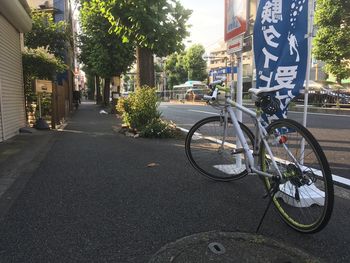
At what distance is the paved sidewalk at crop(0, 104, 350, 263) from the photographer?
8.77ft

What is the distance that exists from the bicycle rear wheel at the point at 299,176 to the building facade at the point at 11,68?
683cm

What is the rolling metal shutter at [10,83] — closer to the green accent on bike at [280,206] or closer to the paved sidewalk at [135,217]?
the paved sidewalk at [135,217]

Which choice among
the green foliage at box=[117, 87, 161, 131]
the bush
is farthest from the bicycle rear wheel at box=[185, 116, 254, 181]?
the green foliage at box=[117, 87, 161, 131]

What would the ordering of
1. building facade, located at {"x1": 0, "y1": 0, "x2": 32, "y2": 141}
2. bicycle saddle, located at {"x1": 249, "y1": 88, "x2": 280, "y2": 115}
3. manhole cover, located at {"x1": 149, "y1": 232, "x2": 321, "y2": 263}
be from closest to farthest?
1. manhole cover, located at {"x1": 149, "y1": 232, "x2": 321, "y2": 263}
2. bicycle saddle, located at {"x1": 249, "y1": 88, "x2": 280, "y2": 115}
3. building facade, located at {"x1": 0, "y1": 0, "x2": 32, "y2": 141}

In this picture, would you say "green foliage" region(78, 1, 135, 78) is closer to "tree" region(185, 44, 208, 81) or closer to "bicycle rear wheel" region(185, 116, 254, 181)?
"bicycle rear wheel" region(185, 116, 254, 181)

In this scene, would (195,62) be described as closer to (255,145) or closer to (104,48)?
(104,48)

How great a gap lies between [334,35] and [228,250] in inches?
923

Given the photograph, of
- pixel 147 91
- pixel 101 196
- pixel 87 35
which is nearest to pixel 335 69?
pixel 87 35

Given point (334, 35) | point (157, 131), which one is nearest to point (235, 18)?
point (157, 131)

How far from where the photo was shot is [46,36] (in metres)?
15.1

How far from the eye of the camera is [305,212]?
126 inches

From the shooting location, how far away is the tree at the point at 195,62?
64.1 metres

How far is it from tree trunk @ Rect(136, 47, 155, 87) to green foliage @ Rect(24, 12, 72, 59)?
6.33 metres

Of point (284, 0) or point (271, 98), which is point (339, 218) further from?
point (284, 0)
